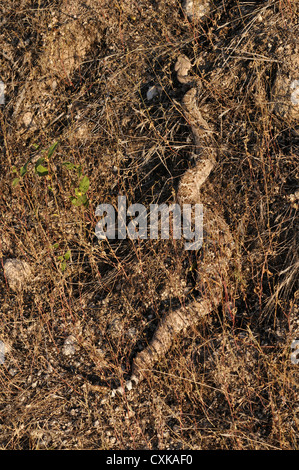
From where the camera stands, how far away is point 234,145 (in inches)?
181

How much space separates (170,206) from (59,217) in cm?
107

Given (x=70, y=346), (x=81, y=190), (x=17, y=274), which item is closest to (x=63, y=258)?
(x=17, y=274)

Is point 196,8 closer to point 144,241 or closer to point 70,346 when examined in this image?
point 144,241

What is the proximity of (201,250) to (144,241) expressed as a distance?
536 millimetres

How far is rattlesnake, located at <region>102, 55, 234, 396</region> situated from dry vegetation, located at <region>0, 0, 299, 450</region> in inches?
3.4

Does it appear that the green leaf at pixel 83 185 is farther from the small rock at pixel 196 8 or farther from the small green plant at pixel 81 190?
the small rock at pixel 196 8

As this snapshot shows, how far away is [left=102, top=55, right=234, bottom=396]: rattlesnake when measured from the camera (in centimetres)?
389

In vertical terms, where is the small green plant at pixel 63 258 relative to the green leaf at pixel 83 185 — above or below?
below

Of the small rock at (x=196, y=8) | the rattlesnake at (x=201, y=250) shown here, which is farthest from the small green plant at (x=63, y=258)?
the small rock at (x=196, y=8)

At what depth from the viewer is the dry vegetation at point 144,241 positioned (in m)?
3.56

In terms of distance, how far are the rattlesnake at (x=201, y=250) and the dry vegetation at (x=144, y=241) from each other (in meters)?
0.09

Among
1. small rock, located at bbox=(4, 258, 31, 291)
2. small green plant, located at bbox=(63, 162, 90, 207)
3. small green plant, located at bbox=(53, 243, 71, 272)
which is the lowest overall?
small rock, located at bbox=(4, 258, 31, 291)

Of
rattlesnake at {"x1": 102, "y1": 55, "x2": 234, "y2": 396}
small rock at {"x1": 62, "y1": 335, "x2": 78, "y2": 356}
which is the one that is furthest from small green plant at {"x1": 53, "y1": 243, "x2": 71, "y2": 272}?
rattlesnake at {"x1": 102, "y1": 55, "x2": 234, "y2": 396}

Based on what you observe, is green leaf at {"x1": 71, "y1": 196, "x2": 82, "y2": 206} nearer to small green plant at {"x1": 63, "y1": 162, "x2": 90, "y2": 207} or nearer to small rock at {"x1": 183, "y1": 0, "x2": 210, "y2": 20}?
small green plant at {"x1": 63, "y1": 162, "x2": 90, "y2": 207}
